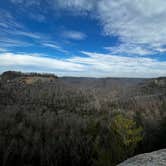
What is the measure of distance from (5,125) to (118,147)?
2431 cm

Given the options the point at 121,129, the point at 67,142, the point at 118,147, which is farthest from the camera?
the point at 67,142

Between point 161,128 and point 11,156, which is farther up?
point 161,128

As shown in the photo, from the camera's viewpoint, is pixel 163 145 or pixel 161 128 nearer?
pixel 163 145

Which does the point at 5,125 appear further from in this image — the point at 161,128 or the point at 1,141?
the point at 161,128

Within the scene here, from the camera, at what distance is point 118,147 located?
1440cm

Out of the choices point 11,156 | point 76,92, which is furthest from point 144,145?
point 76,92

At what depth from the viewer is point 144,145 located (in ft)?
61.8

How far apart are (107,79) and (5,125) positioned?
299ft

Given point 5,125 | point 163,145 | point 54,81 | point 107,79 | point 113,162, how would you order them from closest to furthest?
point 113,162, point 163,145, point 5,125, point 54,81, point 107,79

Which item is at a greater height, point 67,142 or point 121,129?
point 121,129

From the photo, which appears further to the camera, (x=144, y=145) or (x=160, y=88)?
(x=160, y=88)

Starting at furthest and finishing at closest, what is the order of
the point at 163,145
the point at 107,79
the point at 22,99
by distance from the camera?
the point at 107,79
the point at 22,99
the point at 163,145

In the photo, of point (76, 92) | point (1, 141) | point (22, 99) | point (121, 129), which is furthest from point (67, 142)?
point (76, 92)

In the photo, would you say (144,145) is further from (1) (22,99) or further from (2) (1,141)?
(1) (22,99)
